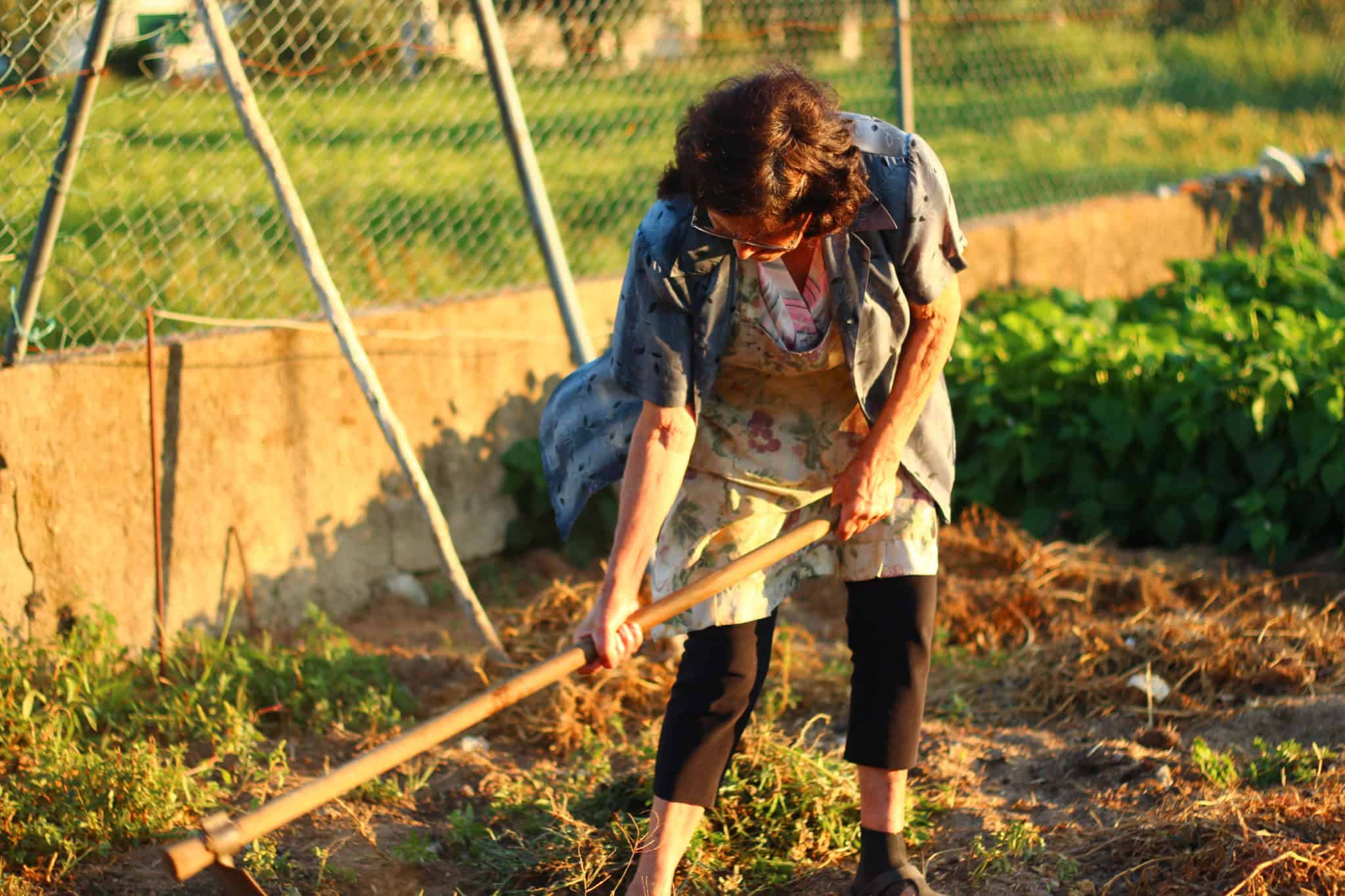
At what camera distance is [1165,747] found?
3.31 m

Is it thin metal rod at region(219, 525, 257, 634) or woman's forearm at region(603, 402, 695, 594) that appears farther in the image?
thin metal rod at region(219, 525, 257, 634)

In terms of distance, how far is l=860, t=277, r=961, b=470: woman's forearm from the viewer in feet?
8.31

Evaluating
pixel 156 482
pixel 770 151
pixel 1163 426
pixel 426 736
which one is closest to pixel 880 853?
pixel 426 736

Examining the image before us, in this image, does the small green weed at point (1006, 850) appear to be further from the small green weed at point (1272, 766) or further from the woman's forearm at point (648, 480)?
the woman's forearm at point (648, 480)

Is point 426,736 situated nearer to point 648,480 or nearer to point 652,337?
point 648,480

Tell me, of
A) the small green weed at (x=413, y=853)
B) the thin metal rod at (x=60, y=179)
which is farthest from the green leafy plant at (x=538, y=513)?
the small green weed at (x=413, y=853)

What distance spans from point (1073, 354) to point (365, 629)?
108 inches

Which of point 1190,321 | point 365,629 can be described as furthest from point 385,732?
point 1190,321

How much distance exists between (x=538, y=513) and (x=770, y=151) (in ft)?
8.97

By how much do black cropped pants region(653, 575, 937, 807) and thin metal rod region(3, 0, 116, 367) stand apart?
2.23 m

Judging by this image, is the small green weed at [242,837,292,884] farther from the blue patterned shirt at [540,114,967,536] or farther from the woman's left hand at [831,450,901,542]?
the woman's left hand at [831,450,901,542]

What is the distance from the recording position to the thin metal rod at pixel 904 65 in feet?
17.4

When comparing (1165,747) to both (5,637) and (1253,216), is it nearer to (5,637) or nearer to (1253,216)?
(5,637)

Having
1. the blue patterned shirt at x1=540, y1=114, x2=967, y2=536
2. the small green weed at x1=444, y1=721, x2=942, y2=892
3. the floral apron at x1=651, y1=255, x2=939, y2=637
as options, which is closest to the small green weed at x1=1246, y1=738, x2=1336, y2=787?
the small green weed at x1=444, y1=721, x2=942, y2=892
